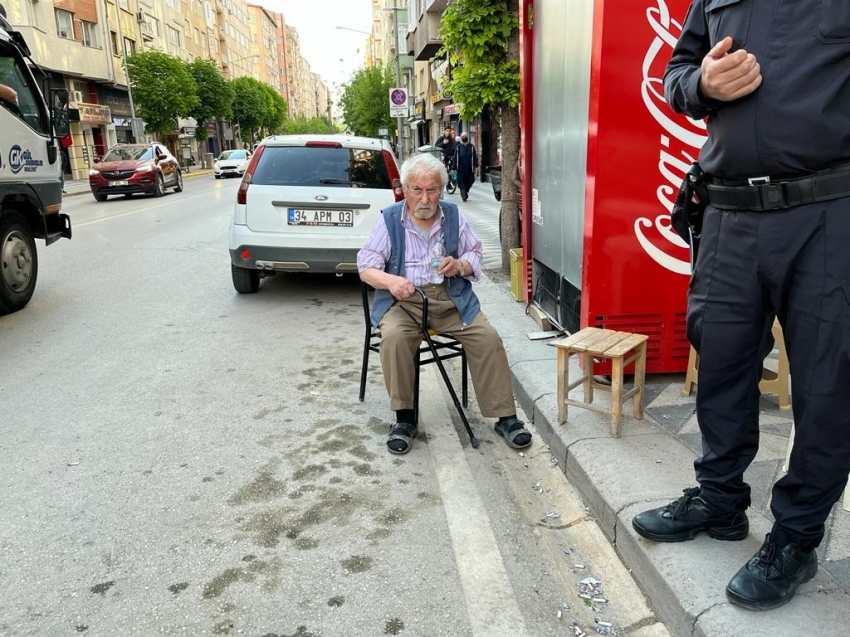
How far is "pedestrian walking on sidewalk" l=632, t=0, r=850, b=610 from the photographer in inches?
76.0

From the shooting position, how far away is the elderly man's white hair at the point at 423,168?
3.71 metres

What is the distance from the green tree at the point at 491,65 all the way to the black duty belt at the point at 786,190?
17.7ft

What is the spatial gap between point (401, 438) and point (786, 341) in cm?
204

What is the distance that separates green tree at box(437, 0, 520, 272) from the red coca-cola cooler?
2211 mm

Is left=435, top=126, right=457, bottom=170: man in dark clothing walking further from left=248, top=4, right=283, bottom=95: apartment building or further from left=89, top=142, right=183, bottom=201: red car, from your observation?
left=248, top=4, right=283, bottom=95: apartment building

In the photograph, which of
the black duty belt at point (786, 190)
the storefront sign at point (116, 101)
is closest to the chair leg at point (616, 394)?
the black duty belt at point (786, 190)

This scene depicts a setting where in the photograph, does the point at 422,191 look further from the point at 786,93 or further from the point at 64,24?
the point at 64,24

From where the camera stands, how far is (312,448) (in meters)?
3.71

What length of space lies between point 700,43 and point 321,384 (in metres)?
3.24

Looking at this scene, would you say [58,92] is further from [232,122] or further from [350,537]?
[232,122]

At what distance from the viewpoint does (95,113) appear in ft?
121

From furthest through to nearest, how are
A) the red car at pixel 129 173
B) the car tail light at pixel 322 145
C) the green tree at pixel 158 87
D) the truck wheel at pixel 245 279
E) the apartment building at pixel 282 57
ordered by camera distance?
the apartment building at pixel 282 57 → the green tree at pixel 158 87 → the red car at pixel 129 173 → the truck wheel at pixel 245 279 → the car tail light at pixel 322 145

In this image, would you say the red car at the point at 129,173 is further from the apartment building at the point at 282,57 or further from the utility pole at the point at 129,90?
the apartment building at the point at 282,57

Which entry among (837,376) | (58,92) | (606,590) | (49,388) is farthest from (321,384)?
(58,92)
